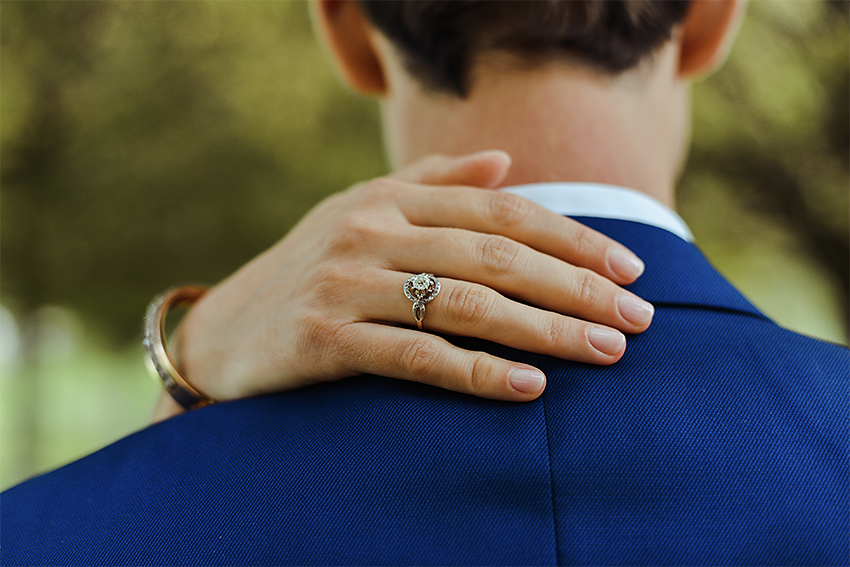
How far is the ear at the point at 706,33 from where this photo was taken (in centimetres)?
150

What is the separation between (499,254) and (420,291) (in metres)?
0.14

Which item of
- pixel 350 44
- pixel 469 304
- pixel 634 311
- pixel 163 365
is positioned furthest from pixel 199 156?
pixel 634 311

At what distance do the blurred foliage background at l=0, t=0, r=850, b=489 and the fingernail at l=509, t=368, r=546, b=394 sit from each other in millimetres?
6400

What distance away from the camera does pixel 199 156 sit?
26.8 ft

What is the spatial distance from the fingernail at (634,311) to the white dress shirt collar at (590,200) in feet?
0.70

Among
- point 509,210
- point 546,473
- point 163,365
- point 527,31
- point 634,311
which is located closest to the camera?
point 546,473

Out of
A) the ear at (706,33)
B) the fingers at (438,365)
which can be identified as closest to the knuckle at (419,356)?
the fingers at (438,365)

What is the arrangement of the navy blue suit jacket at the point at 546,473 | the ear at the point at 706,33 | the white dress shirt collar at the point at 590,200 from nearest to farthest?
the navy blue suit jacket at the point at 546,473 → the white dress shirt collar at the point at 590,200 → the ear at the point at 706,33

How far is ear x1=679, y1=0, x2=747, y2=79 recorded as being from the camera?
150cm

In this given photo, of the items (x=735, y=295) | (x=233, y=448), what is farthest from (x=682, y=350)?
(x=233, y=448)

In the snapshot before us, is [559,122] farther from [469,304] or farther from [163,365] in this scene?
[163,365]

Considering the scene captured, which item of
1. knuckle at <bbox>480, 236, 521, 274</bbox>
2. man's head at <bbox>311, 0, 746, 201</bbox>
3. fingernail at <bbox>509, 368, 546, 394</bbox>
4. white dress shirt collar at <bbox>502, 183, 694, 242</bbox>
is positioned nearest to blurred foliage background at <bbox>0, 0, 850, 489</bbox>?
man's head at <bbox>311, 0, 746, 201</bbox>

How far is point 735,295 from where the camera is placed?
3.48ft

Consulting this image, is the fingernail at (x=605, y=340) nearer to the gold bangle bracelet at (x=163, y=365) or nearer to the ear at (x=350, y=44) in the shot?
the gold bangle bracelet at (x=163, y=365)
